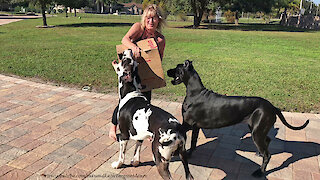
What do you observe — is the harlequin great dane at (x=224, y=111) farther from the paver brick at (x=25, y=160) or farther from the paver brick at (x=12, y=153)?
the paver brick at (x=12, y=153)

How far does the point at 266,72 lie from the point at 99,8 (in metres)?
117

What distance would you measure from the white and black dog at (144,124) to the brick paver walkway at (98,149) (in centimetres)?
51

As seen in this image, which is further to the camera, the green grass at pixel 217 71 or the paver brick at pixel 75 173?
the green grass at pixel 217 71

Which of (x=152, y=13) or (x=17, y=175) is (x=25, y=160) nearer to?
(x=17, y=175)

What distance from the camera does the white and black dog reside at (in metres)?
2.90

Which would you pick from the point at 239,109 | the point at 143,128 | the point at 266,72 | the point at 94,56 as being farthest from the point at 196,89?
the point at 94,56

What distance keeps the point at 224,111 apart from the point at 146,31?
1690 mm

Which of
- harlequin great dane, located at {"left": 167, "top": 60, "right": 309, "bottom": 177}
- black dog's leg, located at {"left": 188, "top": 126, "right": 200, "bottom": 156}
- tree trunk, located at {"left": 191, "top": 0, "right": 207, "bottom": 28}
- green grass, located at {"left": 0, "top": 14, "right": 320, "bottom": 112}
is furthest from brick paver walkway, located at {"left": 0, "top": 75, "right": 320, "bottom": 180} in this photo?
tree trunk, located at {"left": 191, "top": 0, "right": 207, "bottom": 28}

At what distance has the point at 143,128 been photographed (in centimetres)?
320

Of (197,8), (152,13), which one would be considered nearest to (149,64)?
(152,13)

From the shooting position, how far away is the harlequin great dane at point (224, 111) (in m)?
3.63

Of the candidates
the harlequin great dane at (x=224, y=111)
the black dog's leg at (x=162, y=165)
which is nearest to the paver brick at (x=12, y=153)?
the black dog's leg at (x=162, y=165)

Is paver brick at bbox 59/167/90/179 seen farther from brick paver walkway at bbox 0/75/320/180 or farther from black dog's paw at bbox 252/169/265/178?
black dog's paw at bbox 252/169/265/178

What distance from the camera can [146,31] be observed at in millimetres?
4137
